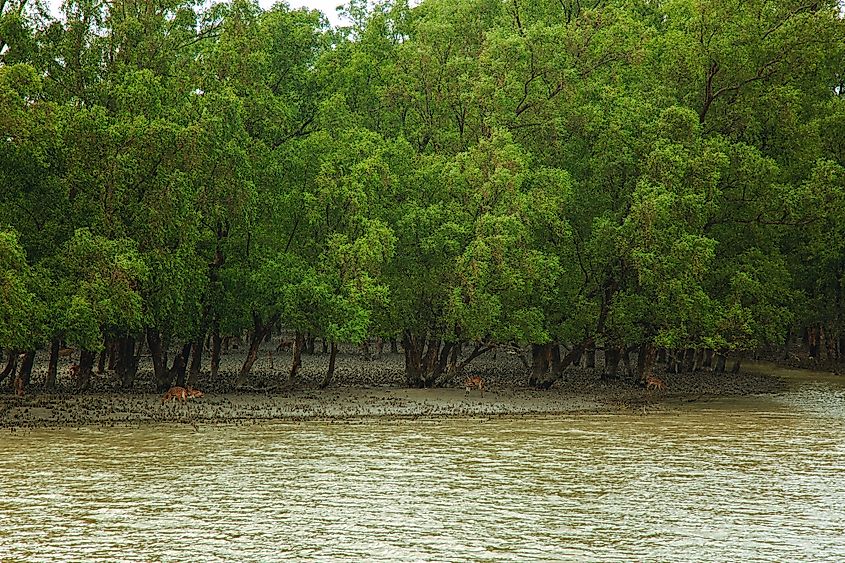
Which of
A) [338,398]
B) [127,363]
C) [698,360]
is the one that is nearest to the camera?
[338,398]

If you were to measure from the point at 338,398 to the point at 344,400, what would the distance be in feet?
2.29

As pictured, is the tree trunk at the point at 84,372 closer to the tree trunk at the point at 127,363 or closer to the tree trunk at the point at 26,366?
the tree trunk at the point at 127,363

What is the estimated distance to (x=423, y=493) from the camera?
23391 mm

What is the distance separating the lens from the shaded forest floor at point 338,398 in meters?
37.6

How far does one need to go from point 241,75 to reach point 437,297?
13.5m

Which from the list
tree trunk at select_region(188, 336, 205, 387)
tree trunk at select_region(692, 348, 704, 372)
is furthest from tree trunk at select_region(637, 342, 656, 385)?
tree trunk at select_region(188, 336, 205, 387)

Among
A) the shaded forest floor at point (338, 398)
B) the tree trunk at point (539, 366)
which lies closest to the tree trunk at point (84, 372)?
the shaded forest floor at point (338, 398)

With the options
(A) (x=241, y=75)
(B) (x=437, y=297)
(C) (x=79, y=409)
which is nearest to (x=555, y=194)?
(B) (x=437, y=297)

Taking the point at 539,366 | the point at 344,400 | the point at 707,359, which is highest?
the point at 707,359

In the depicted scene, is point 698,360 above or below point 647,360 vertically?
above

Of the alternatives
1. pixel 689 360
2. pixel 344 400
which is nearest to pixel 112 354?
pixel 344 400

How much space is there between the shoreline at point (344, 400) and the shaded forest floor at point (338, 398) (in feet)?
0.13

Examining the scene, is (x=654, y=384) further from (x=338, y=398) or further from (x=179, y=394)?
(x=179, y=394)

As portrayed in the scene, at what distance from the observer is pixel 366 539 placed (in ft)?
61.6
